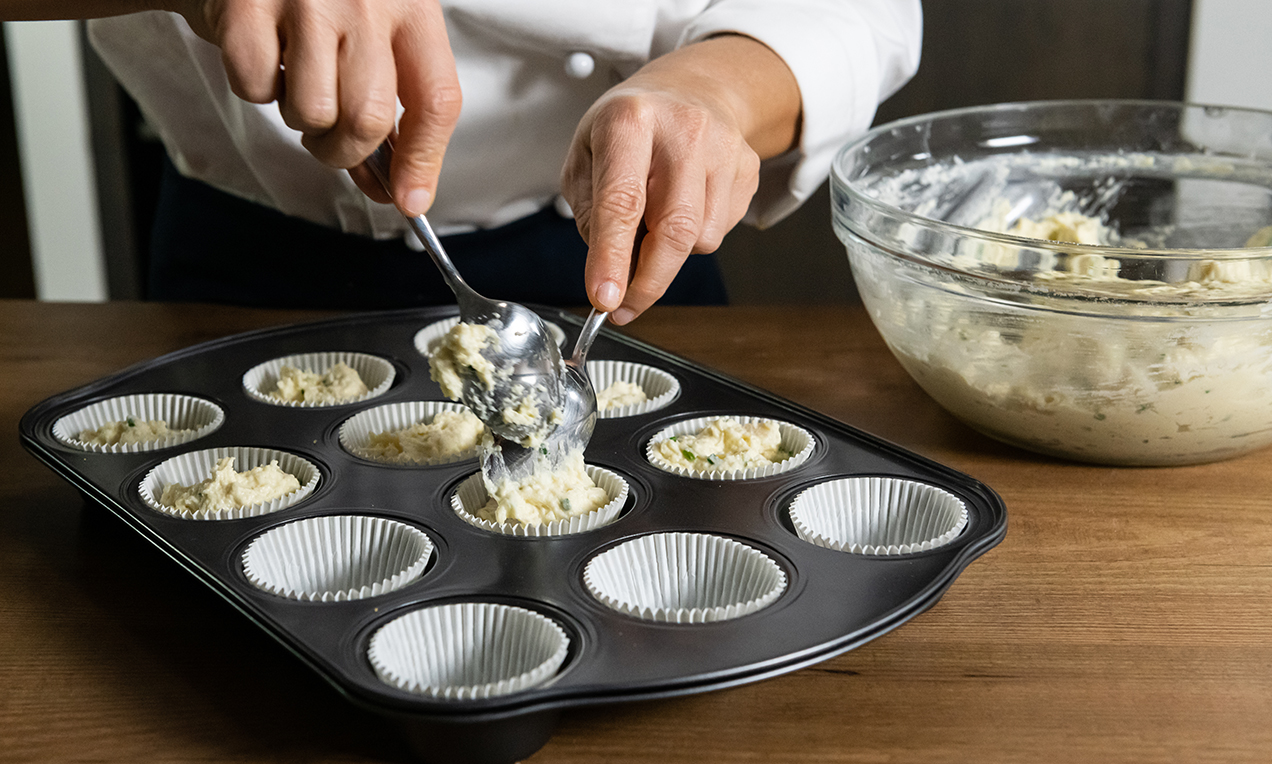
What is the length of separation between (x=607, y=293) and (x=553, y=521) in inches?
9.6

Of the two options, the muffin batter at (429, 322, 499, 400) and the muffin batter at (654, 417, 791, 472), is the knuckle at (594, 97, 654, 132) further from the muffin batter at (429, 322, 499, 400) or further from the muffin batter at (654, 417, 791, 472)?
the muffin batter at (654, 417, 791, 472)

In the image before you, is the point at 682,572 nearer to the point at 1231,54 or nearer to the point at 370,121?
the point at 370,121

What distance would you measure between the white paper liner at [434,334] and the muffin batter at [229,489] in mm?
411

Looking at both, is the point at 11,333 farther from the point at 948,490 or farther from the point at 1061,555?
the point at 1061,555

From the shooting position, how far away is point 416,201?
3.48ft

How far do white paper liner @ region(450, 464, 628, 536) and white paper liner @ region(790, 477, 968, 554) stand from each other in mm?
194

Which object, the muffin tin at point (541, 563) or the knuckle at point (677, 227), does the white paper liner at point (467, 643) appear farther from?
the knuckle at point (677, 227)

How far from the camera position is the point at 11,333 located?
1.75 metres

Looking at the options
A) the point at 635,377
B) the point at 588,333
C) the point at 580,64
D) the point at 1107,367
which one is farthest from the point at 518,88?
the point at 1107,367

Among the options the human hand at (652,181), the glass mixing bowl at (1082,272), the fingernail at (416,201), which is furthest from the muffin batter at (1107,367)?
the fingernail at (416,201)

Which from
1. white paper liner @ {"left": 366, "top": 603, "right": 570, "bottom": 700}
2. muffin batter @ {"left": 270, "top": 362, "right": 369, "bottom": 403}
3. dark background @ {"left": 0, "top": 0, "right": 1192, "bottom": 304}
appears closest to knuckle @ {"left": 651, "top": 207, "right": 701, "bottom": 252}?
white paper liner @ {"left": 366, "top": 603, "right": 570, "bottom": 700}

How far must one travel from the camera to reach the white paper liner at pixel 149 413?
1.34m

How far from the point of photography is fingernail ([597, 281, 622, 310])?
1086 millimetres

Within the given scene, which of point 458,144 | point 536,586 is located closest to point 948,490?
point 536,586
